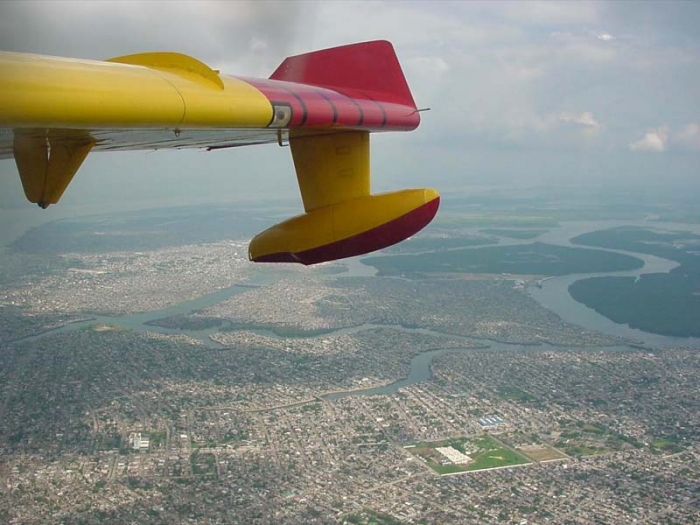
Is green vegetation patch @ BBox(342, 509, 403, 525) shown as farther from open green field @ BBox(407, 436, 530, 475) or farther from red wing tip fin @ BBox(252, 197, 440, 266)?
red wing tip fin @ BBox(252, 197, 440, 266)

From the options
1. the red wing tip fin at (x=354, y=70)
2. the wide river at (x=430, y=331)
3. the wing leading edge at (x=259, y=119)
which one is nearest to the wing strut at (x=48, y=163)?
the wing leading edge at (x=259, y=119)

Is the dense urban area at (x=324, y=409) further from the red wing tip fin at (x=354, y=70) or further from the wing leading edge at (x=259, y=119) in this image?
the red wing tip fin at (x=354, y=70)

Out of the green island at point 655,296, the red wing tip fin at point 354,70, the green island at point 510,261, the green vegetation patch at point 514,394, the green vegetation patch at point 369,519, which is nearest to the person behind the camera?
the red wing tip fin at point 354,70

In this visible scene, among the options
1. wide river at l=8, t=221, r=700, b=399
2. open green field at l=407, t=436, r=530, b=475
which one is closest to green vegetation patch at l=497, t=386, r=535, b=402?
wide river at l=8, t=221, r=700, b=399

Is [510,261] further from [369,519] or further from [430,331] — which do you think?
[369,519]

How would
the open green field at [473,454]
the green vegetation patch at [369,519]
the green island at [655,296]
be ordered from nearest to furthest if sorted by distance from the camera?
1. the green vegetation patch at [369,519]
2. the open green field at [473,454]
3. the green island at [655,296]

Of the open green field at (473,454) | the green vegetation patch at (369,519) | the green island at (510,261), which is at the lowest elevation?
the open green field at (473,454)

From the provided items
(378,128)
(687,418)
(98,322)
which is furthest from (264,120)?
Result: (98,322)
